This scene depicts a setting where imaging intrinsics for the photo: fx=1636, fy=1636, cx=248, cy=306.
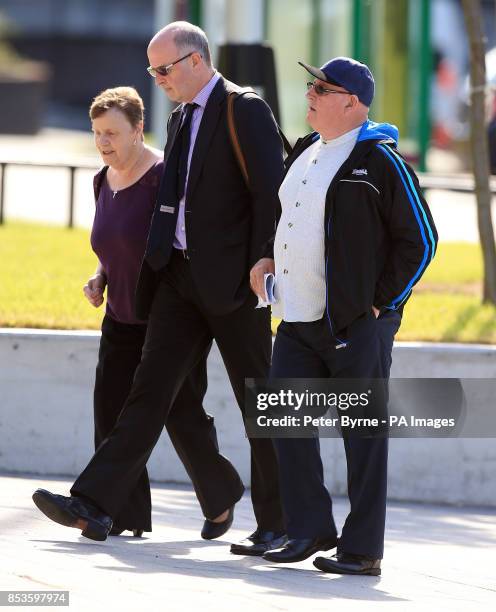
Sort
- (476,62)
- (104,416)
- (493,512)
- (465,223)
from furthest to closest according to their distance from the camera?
(465,223) → (476,62) → (493,512) → (104,416)

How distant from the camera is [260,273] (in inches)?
218

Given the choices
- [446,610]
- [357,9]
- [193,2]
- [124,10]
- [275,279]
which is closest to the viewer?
[446,610]

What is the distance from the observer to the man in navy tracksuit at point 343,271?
5.32m

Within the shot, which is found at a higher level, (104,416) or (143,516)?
(104,416)

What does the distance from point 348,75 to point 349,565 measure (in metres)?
1.63

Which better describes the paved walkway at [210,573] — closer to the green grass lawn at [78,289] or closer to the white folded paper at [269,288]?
the white folded paper at [269,288]

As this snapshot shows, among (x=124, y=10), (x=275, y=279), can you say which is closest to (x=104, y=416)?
(x=275, y=279)

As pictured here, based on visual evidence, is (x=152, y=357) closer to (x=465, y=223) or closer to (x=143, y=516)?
(x=143, y=516)

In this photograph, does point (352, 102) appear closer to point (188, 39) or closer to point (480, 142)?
point (188, 39)

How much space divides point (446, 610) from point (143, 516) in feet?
5.06

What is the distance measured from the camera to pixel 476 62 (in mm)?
9703

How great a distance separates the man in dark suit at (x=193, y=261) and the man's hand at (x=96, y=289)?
34cm

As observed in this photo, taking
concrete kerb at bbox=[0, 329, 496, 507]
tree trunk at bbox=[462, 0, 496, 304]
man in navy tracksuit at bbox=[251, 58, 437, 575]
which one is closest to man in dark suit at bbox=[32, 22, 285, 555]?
man in navy tracksuit at bbox=[251, 58, 437, 575]

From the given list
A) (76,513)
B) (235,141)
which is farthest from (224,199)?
(76,513)
